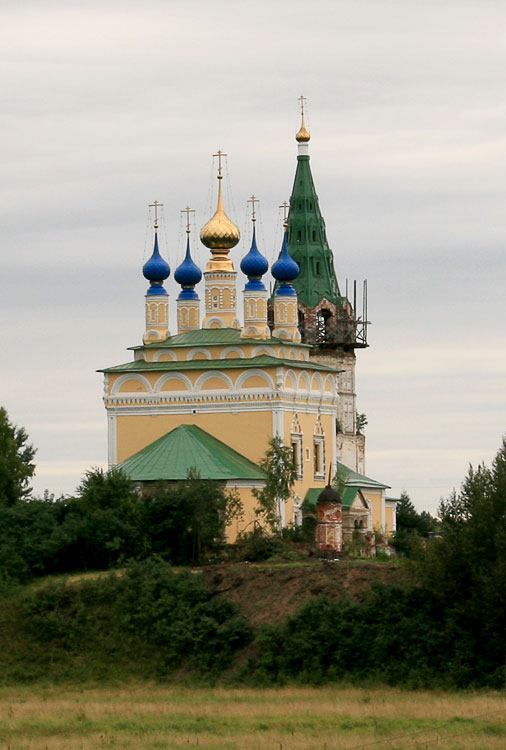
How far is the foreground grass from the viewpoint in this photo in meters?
24.9

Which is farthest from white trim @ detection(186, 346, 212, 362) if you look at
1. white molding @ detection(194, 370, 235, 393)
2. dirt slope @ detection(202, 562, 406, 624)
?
dirt slope @ detection(202, 562, 406, 624)

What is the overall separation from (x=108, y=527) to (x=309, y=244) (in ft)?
68.1

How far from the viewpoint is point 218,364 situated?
44.1 meters

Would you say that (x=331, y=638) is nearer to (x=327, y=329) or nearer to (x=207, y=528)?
(x=207, y=528)

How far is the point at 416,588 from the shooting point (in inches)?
1284

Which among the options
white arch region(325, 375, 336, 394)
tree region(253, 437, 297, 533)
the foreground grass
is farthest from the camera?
white arch region(325, 375, 336, 394)

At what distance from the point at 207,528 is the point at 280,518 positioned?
360cm

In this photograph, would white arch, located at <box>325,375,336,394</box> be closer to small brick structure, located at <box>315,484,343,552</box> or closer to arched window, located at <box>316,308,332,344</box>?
small brick structure, located at <box>315,484,343,552</box>

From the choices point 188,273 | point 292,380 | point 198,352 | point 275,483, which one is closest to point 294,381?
point 292,380

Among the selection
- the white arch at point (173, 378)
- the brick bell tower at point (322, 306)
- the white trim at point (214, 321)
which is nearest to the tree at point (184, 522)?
the white arch at point (173, 378)

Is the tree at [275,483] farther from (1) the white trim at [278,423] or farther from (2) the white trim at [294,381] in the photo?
(2) the white trim at [294,381]

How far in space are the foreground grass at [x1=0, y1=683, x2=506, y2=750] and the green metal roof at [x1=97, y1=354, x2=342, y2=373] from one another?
1334 centimetres

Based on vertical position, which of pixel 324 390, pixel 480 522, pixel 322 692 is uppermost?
pixel 324 390

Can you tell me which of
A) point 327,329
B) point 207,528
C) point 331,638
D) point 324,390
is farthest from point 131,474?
point 327,329
